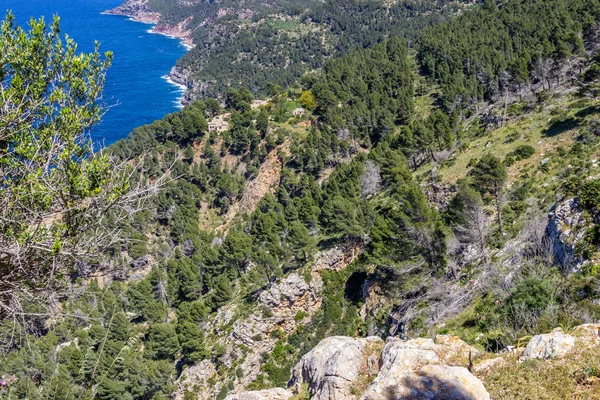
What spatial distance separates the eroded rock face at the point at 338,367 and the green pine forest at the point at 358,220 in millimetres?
5017

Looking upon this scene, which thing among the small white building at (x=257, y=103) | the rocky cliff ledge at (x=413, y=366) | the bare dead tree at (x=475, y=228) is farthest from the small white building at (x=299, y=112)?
the rocky cliff ledge at (x=413, y=366)

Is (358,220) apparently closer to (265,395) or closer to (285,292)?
(285,292)

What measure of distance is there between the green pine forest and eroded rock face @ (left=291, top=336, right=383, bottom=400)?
502 centimetres

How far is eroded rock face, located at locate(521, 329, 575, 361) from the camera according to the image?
11906mm

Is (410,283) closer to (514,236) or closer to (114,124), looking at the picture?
(514,236)

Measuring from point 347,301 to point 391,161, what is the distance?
22556 mm

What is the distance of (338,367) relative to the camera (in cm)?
1543

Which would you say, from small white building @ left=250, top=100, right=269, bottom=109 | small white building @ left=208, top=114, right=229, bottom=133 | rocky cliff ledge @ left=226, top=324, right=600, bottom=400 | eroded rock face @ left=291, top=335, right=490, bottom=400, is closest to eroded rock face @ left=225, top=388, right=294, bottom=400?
rocky cliff ledge @ left=226, top=324, right=600, bottom=400

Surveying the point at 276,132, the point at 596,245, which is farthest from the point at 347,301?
the point at 276,132

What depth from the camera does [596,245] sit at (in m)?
22.5

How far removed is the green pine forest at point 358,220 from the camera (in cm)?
2173

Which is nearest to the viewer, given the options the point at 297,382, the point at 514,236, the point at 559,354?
the point at 559,354

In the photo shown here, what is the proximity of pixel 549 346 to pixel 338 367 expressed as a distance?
7152 mm

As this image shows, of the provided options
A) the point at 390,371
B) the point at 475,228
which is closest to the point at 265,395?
the point at 390,371
